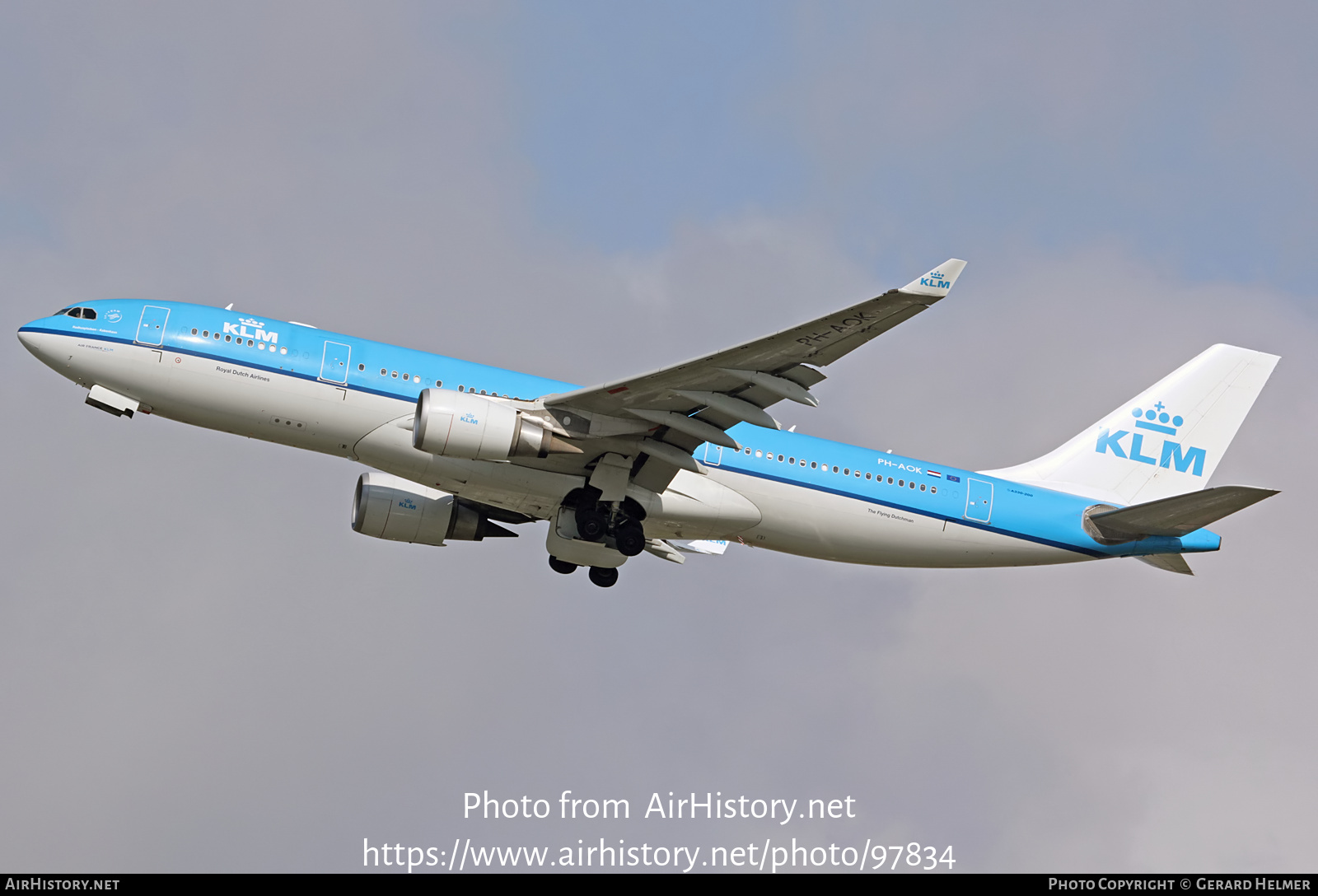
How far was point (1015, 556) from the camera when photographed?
36.6 m

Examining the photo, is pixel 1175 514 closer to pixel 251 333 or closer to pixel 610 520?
pixel 610 520

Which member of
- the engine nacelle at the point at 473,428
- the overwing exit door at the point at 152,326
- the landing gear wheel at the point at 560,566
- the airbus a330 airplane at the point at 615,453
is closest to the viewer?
the engine nacelle at the point at 473,428

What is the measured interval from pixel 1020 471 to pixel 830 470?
684cm

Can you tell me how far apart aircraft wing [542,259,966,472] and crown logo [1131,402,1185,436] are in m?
14.2

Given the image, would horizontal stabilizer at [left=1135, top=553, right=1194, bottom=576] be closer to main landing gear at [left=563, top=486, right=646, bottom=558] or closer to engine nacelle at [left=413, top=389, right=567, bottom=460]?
main landing gear at [left=563, top=486, right=646, bottom=558]

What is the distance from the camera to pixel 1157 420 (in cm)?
4047

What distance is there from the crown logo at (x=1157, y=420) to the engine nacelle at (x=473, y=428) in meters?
18.3

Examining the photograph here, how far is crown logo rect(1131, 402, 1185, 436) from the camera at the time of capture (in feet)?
132

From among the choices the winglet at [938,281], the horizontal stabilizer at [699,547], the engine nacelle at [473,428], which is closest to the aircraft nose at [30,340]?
the engine nacelle at [473,428]

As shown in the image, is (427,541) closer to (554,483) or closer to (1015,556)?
(554,483)

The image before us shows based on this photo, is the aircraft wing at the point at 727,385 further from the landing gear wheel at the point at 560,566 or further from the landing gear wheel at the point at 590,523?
the landing gear wheel at the point at 560,566

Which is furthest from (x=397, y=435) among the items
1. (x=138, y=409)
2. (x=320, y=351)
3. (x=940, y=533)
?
(x=940, y=533)

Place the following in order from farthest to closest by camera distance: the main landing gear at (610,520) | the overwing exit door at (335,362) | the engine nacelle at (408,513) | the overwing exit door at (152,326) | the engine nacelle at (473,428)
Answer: the engine nacelle at (408,513)
the main landing gear at (610,520)
the overwing exit door at (335,362)
the overwing exit door at (152,326)
the engine nacelle at (473,428)

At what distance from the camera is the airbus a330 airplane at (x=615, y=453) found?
3091cm
